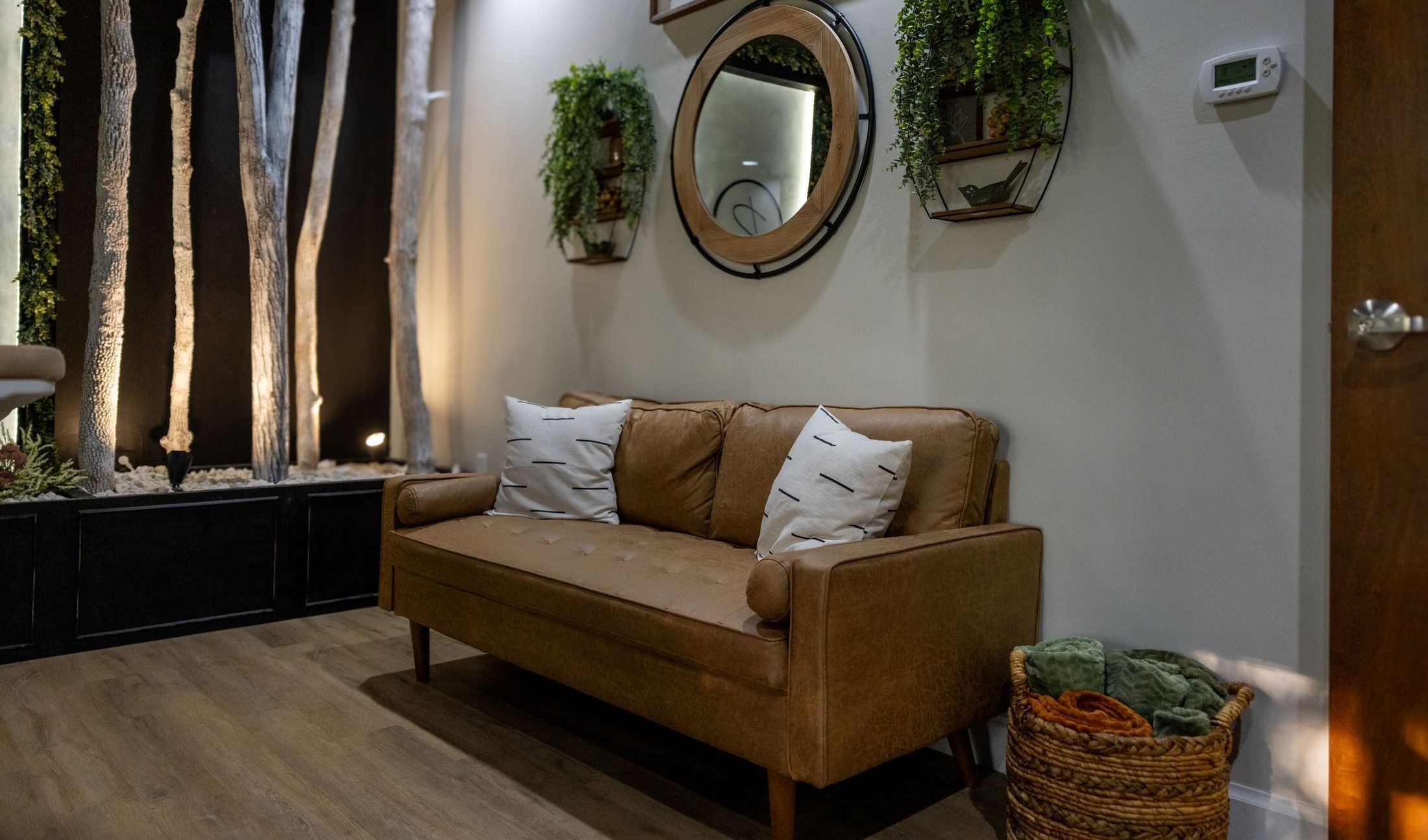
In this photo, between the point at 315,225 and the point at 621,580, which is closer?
the point at 621,580

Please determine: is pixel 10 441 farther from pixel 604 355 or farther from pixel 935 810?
pixel 935 810

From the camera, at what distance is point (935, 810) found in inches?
86.0

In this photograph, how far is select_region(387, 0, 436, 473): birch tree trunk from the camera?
4.19 m

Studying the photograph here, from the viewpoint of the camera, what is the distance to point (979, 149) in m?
2.41

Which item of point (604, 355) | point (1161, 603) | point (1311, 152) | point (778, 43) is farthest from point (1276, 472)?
point (604, 355)

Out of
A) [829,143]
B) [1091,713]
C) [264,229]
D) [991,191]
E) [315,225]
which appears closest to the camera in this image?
[1091,713]

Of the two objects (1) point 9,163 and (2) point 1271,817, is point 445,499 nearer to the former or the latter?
(1) point 9,163

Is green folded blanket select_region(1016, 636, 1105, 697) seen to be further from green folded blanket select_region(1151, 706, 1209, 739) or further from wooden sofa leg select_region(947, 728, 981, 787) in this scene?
wooden sofa leg select_region(947, 728, 981, 787)

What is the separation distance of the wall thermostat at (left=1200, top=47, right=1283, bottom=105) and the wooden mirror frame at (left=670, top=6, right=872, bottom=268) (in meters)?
0.94

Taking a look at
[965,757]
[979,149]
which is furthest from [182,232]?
[965,757]

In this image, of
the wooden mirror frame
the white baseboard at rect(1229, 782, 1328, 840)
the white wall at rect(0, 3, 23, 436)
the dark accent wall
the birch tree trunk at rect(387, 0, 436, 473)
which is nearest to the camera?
the white baseboard at rect(1229, 782, 1328, 840)

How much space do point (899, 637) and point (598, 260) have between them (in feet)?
7.24

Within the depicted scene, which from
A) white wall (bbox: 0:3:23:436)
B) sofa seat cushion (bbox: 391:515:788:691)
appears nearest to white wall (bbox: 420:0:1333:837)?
sofa seat cushion (bbox: 391:515:788:691)

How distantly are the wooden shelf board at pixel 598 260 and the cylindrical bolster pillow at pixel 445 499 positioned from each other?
99 cm
